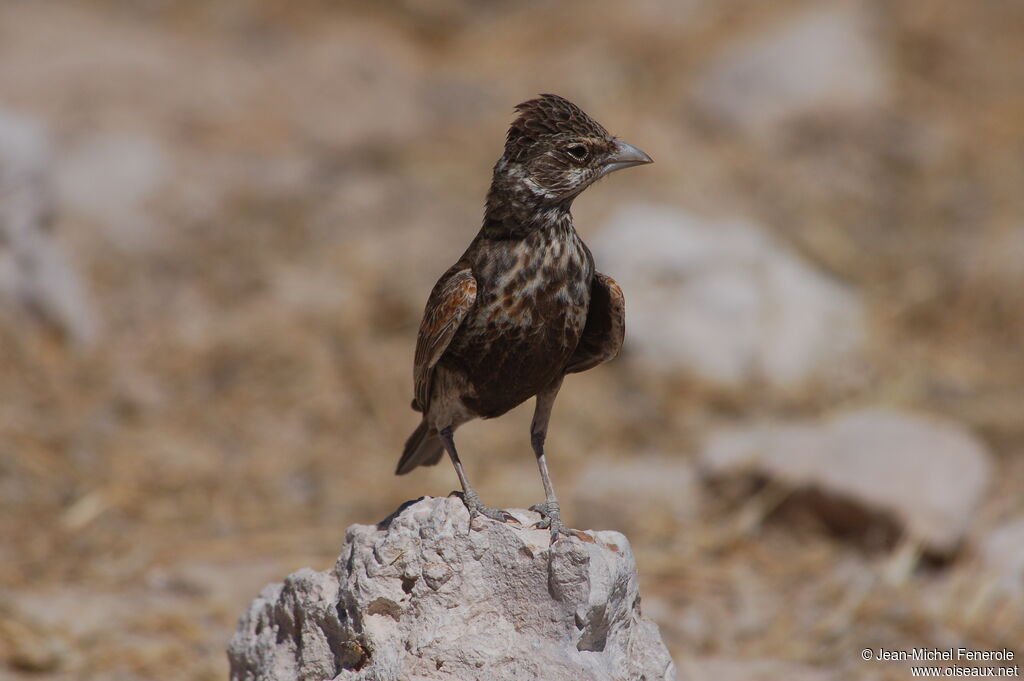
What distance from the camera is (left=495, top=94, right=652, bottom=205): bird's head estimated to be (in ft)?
15.0

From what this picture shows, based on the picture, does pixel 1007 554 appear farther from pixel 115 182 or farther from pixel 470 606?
pixel 115 182

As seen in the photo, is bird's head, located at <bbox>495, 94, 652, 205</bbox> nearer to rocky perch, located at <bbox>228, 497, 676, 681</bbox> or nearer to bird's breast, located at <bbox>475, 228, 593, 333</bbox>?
bird's breast, located at <bbox>475, 228, 593, 333</bbox>

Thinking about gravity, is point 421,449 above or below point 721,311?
below

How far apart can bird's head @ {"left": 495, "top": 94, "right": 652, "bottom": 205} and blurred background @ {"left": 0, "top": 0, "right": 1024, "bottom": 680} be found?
2914 millimetres

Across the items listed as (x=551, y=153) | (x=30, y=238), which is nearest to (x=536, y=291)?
(x=551, y=153)

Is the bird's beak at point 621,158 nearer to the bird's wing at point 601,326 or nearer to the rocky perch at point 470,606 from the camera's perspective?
the bird's wing at point 601,326

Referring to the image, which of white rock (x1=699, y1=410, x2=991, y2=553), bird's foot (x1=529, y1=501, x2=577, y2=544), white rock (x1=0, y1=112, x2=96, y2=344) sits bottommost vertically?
bird's foot (x1=529, y1=501, x2=577, y2=544)

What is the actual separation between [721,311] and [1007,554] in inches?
144

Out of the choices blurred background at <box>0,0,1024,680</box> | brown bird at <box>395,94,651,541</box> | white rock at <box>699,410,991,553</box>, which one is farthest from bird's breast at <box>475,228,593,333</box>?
white rock at <box>699,410,991,553</box>

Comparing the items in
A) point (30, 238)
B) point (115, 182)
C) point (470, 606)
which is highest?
point (115, 182)

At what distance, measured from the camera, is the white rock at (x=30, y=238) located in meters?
9.52

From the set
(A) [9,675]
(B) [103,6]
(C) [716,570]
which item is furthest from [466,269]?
(B) [103,6]

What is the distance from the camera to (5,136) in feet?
31.5

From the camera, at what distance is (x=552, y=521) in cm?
436
